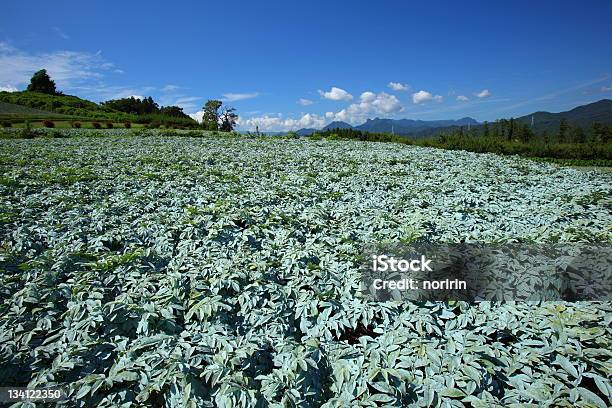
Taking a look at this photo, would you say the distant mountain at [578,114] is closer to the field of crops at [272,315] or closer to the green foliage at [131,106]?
the green foliage at [131,106]

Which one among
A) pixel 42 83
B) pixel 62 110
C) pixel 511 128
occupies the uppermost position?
pixel 42 83

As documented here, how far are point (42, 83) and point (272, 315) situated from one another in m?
93.9

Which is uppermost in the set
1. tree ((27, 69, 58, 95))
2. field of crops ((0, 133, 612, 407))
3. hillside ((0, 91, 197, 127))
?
tree ((27, 69, 58, 95))

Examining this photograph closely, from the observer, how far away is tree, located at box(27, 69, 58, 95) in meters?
70.6

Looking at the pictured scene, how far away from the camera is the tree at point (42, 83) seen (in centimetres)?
7056

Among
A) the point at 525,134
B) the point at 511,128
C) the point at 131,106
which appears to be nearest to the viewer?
the point at 525,134

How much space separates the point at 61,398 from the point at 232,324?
3.92 feet

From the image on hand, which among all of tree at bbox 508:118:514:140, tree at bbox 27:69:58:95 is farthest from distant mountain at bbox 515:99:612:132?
tree at bbox 27:69:58:95

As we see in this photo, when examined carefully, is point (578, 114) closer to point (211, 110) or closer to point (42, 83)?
point (211, 110)

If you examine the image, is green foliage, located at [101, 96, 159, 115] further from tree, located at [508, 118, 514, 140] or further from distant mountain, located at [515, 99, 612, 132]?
distant mountain, located at [515, 99, 612, 132]

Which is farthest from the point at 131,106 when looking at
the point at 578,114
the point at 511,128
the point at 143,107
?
the point at 578,114

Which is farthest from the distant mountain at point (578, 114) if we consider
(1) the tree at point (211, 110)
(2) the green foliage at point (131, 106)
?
(2) the green foliage at point (131, 106)

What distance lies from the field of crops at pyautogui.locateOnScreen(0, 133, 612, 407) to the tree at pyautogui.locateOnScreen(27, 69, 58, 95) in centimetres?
8797

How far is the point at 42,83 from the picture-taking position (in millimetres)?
Result: 71562
